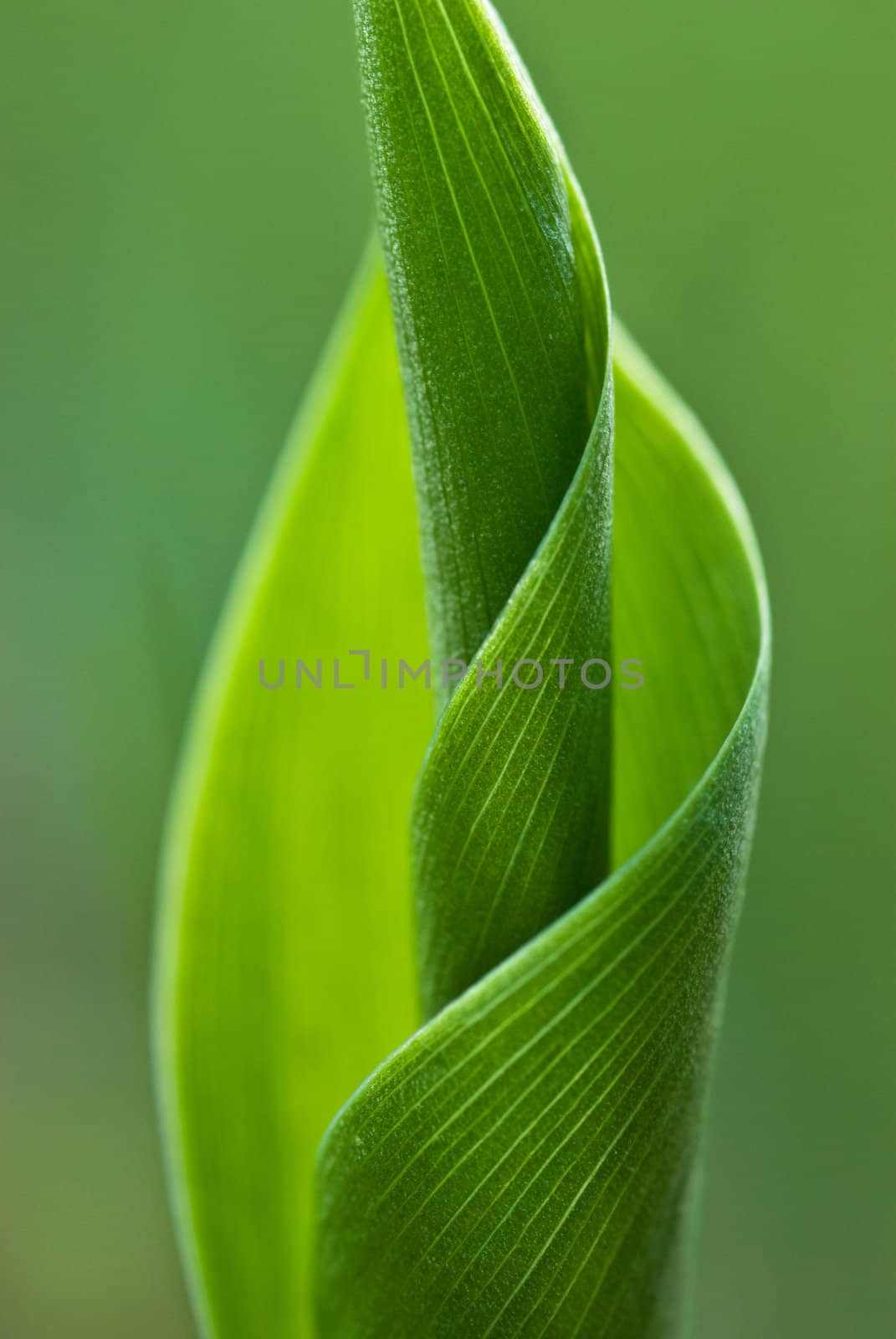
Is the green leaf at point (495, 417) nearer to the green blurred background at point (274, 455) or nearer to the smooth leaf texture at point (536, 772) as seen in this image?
the smooth leaf texture at point (536, 772)

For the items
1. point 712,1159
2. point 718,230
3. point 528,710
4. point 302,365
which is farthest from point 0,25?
point 712,1159

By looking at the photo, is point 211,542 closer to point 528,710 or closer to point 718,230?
point 718,230


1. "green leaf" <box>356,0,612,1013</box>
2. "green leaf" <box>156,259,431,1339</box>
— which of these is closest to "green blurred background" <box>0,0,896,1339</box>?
"green leaf" <box>156,259,431,1339</box>

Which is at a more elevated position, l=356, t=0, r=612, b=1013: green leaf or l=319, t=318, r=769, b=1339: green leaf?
l=356, t=0, r=612, b=1013: green leaf

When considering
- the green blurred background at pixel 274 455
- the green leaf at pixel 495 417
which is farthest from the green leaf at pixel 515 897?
the green blurred background at pixel 274 455

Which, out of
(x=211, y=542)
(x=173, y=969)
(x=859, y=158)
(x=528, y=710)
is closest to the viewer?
(x=528, y=710)

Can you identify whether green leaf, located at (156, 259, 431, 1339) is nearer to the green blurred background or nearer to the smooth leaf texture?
the smooth leaf texture

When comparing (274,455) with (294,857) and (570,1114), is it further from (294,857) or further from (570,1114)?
(570,1114)

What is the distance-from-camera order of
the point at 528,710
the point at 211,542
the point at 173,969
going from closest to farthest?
the point at 528,710, the point at 173,969, the point at 211,542
